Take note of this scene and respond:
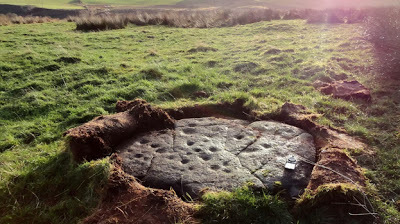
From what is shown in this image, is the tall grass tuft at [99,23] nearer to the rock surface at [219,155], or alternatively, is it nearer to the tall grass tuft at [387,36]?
the tall grass tuft at [387,36]

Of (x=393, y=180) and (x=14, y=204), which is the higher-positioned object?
(x=393, y=180)

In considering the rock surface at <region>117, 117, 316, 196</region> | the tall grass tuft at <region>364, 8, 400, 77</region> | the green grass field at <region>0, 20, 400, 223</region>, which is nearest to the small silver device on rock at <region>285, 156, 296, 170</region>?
the rock surface at <region>117, 117, 316, 196</region>

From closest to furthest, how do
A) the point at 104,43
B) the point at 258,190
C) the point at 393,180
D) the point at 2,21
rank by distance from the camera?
the point at 258,190, the point at 393,180, the point at 104,43, the point at 2,21

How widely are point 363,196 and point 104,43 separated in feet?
36.0

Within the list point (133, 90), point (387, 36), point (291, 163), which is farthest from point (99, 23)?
point (291, 163)

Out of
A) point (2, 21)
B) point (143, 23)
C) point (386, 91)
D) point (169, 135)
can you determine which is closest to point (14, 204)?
point (169, 135)

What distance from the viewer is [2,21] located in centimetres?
1692

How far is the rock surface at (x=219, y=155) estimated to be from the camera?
3.11 meters

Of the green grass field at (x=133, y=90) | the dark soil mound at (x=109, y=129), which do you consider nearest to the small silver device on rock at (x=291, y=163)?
the green grass field at (x=133, y=90)

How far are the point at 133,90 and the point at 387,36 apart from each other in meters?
8.02

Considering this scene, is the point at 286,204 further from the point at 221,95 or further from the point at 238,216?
the point at 221,95

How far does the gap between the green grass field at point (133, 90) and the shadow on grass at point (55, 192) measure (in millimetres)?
11

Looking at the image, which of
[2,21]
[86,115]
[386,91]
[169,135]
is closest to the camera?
[169,135]

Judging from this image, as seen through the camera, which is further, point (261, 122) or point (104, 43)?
point (104, 43)
